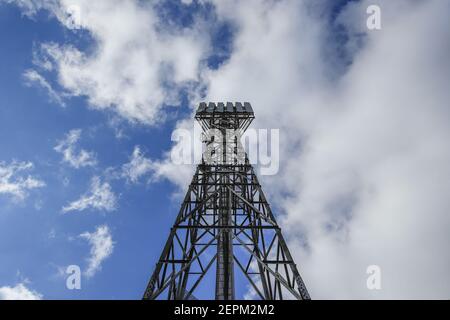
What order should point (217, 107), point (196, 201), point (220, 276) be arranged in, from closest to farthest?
point (220, 276)
point (196, 201)
point (217, 107)

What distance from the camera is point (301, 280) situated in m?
13.1

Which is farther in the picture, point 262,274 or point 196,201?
point 196,201

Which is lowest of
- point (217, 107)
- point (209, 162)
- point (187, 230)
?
point (187, 230)

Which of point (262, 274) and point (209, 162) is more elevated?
point (209, 162)
